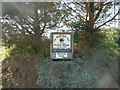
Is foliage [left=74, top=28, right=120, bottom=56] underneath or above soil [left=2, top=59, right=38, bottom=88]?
above

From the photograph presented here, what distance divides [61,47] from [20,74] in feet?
4.52

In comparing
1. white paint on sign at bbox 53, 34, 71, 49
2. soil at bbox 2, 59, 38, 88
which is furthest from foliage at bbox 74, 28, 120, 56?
soil at bbox 2, 59, 38, 88

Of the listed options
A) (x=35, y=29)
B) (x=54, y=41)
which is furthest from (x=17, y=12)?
(x=54, y=41)

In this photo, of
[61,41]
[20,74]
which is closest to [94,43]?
[61,41]

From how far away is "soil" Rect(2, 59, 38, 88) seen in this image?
3.63 meters

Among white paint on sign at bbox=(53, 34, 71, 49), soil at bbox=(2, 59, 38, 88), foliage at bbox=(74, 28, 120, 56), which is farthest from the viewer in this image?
foliage at bbox=(74, 28, 120, 56)

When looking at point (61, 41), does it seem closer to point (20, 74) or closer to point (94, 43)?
point (94, 43)

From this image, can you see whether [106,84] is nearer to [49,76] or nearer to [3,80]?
[49,76]

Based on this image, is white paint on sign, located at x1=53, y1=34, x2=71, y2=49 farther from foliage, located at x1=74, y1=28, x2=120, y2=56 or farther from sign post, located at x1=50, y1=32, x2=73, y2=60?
foliage, located at x1=74, y1=28, x2=120, y2=56

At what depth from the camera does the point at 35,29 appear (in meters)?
3.88

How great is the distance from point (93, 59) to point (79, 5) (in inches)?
71.9

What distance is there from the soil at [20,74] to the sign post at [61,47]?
0.62 meters

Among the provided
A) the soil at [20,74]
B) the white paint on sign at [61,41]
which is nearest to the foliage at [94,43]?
the white paint on sign at [61,41]

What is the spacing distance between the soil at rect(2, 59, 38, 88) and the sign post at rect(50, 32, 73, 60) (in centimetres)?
62
